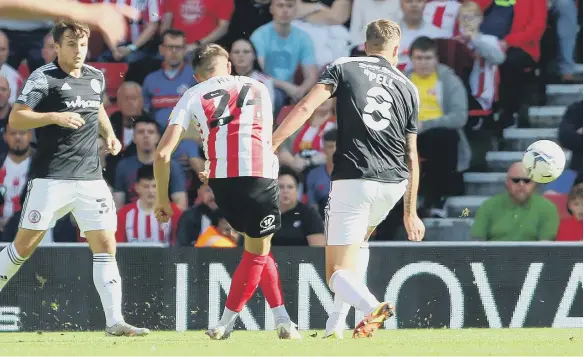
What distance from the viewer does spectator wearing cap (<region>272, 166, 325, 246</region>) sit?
10.7 m

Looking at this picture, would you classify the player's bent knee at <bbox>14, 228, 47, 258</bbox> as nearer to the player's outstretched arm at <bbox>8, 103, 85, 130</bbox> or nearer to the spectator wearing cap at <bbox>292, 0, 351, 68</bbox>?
the player's outstretched arm at <bbox>8, 103, 85, 130</bbox>

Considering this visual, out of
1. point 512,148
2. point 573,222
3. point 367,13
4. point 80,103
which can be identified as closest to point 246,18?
point 367,13

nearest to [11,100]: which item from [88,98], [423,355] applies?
[88,98]

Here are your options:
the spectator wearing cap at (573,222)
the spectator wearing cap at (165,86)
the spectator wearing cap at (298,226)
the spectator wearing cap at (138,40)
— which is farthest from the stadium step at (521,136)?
the spectator wearing cap at (138,40)

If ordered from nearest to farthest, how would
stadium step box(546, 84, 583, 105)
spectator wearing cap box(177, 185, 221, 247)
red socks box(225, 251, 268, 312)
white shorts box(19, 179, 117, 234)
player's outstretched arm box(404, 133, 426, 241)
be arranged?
player's outstretched arm box(404, 133, 426, 241) → red socks box(225, 251, 268, 312) → white shorts box(19, 179, 117, 234) → spectator wearing cap box(177, 185, 221, 247) → stadium step box(546, 84, 583, 105)

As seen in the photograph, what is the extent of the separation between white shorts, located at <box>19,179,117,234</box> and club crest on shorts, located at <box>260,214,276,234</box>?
122 cm

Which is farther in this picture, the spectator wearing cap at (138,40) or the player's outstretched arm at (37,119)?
the spectator wearing cap at (138,40)

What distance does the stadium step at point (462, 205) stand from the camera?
12.3 m

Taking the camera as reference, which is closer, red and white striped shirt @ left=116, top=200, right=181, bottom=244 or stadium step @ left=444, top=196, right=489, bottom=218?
red and white striped shirt @ left=116, top=200, right=181, bottom=244

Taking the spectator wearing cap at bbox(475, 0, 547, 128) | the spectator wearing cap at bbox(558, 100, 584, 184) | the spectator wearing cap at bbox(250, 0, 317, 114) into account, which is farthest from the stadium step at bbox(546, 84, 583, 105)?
the spectator wearing cap at bbox(250, 0, 317, 114)

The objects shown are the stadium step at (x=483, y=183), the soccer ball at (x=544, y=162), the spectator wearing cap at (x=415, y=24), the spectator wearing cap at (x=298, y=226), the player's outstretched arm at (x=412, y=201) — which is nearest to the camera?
the player's outstretched arm at (x=412, y=201)

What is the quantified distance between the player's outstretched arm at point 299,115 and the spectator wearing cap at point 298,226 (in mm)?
3413

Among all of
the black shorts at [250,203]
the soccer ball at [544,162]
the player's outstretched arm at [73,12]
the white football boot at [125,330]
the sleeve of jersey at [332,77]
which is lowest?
the white football boot at [125,330]

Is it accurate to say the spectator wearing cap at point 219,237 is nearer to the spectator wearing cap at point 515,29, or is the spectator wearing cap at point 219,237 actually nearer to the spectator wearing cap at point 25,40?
the spectator wearing cap at point 25,40
